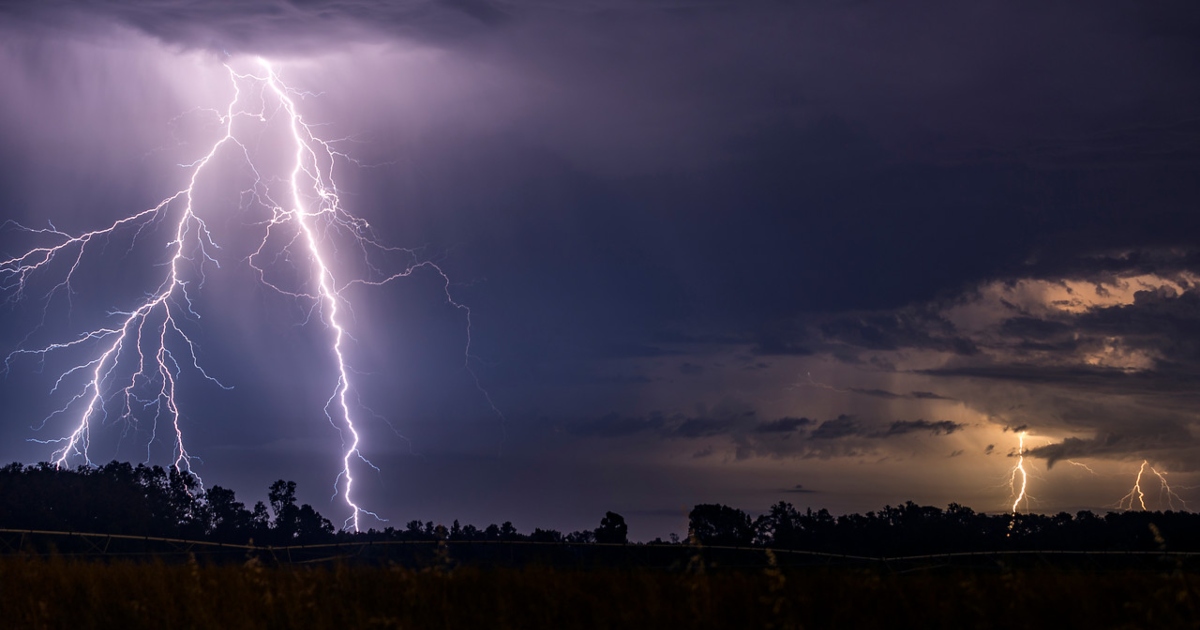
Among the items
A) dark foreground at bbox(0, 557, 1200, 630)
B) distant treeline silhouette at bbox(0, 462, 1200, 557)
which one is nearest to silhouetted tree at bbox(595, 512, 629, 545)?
distant treeline silhouette at bbox(0, 462, 1200, 557)

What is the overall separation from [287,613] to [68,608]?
3699 millimetres

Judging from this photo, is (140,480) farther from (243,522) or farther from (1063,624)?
(1063,624)

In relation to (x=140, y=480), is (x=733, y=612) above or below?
below

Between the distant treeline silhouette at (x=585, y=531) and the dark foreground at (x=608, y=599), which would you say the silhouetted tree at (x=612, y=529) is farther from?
the dark foreground at (x=608, y=599)

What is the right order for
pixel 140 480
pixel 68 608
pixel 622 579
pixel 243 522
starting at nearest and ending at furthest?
1. pixel 622 579
2. pixel 68 608
3. pixel 140 480
4. pixel 243 522

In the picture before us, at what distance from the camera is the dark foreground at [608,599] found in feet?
→ 28.8

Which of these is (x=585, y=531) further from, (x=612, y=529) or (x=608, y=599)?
(x=608, y=599)

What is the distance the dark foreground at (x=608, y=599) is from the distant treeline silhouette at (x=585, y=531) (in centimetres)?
3524

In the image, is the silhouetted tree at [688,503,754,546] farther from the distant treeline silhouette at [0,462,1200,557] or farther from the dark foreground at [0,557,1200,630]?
the dark foreground at [0,557,1200,630]

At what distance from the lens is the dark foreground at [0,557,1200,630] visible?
877cm

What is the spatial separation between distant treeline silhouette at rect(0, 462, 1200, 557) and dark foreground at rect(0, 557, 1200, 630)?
3524cm

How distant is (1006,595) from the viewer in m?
9.01

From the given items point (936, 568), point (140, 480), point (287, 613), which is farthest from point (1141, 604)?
point (140, 480)

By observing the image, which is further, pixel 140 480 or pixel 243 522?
pixel 243 522
